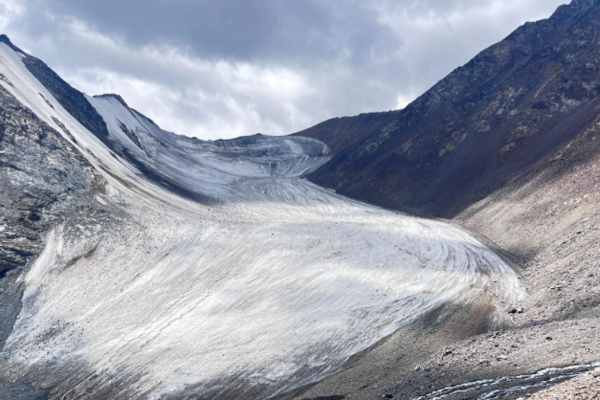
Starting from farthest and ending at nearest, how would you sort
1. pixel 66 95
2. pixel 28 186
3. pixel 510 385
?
pixel 66 95 < pixel 28 186 < pixel 510 385

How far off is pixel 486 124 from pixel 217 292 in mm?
41266

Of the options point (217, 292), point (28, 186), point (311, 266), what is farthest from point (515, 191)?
point (28, 186)

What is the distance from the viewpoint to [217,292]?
20953 mm

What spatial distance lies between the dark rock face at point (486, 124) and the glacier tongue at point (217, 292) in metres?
9.86

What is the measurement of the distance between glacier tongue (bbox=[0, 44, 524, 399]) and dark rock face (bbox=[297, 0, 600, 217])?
9.86m

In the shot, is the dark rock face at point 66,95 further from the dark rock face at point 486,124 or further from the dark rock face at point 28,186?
the dark rock face at point 486,124

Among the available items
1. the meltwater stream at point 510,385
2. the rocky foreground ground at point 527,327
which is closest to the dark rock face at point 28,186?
the rocky foreground ground at point 527,327

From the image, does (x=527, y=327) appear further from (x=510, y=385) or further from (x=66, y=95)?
(x=66, y=95)

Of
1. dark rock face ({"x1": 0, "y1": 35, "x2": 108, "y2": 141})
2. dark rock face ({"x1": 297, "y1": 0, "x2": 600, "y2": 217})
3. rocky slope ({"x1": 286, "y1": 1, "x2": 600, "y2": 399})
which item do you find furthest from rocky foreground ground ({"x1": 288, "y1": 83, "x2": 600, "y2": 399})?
dark rock face ({"x1": 0, "y1": 35, "x2": 108, "y2": 141})

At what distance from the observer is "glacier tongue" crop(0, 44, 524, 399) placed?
Result: 15.6m

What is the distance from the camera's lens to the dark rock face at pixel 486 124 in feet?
127

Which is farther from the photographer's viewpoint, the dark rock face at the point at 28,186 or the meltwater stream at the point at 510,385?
the dark rock face at the point at 28,186

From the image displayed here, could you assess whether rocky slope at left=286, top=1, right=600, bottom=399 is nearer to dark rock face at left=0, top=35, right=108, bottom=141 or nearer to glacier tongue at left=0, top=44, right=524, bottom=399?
glacier tongue at left=0, top=44, right=524, bottom=399

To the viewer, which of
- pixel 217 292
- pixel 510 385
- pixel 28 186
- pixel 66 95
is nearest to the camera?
pixel 510 385
